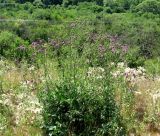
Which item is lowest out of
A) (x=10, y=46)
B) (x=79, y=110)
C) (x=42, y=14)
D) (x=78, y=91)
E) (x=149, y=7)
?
(x=149, y=7)

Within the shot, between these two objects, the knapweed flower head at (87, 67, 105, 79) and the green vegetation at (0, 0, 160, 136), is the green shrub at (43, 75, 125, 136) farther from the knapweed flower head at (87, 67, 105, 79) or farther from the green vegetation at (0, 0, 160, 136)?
the knapweed flower head at (87, 67, 105, 79)

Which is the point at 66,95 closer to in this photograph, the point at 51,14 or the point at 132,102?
the point at 132,102

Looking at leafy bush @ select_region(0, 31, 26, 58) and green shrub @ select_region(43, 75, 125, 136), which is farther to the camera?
leafy bush @ select_region(0, 31, 26, 58)

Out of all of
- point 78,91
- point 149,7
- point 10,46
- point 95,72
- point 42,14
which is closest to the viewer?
point 78,91

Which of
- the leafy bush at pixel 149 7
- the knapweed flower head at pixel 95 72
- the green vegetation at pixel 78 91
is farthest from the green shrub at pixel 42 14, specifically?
the knapweed flower head at pixel 95 72

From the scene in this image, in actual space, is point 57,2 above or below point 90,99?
below

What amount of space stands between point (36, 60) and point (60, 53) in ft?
1.01

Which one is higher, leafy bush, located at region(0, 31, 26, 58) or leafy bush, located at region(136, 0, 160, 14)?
leafy bush, located at region(0, 31, 26, 58)

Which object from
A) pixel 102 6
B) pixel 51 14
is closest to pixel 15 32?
pixel 51 14

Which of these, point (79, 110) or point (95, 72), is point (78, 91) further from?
point (95, 72)

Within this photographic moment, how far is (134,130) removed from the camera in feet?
14.4

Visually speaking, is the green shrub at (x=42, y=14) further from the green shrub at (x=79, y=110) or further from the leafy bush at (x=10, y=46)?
the green shrub at (x=79, y=110)

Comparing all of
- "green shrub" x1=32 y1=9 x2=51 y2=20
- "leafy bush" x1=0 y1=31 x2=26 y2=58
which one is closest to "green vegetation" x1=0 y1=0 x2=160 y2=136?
"leafy bush" x1=0 y1=31 x2=26 y2=58

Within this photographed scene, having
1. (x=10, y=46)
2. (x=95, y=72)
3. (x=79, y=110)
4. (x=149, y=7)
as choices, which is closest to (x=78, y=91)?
(x=79, y=110)
